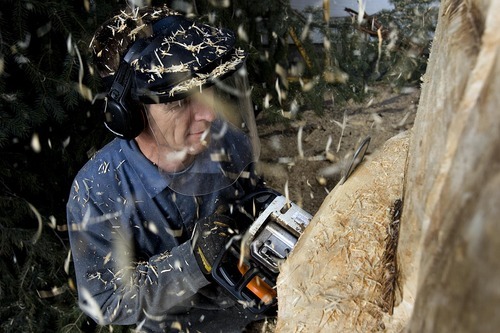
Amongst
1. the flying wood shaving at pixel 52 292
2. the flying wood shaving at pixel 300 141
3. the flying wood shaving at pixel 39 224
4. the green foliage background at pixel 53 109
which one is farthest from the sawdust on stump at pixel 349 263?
the flying wood shaving at pixel 300 141

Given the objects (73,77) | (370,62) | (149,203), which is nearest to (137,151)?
(149,203)

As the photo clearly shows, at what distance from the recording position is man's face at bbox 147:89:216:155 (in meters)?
1.88

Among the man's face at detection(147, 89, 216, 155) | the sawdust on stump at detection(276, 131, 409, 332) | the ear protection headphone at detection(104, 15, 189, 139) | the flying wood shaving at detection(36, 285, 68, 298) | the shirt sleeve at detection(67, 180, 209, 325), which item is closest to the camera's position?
the sawdust on stump at detection(276, 131, 409, 332)

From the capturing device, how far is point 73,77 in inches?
115

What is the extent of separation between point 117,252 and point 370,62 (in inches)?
145

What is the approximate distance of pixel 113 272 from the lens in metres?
2.08

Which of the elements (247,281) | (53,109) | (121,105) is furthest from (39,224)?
(247,281)

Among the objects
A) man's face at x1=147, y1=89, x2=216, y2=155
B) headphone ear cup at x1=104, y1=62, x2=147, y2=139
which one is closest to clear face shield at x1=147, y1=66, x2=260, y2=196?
man's face at x1=147, y1=89, x2=216, y2=155

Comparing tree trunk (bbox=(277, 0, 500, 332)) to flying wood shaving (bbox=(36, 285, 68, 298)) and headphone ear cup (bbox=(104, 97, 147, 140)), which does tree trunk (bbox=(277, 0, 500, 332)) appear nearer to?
headphone ear cup (bbox=(104, 97, 147, 140))

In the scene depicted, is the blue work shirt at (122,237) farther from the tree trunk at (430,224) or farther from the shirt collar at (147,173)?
the tree trunk at (430,224)

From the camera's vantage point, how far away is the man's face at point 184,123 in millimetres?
1880

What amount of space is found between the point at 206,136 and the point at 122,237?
0.59 meters

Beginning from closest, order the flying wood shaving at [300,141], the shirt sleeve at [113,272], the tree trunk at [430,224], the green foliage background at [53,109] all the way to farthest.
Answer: the tree trunk at [430,224]
the shirt sleeve at [113,272]
the green foliage background at [53,109]
the flying wood shaving at [300,141]

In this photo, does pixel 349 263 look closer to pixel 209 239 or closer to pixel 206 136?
pixel 209 239
